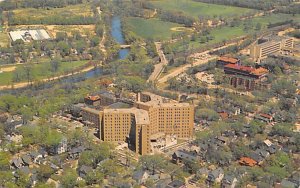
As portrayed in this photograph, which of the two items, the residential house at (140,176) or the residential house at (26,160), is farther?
the residential house at (26,160)

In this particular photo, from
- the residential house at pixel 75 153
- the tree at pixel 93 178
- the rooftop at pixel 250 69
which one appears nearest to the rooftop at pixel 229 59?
the rooftop at pixel 250 69

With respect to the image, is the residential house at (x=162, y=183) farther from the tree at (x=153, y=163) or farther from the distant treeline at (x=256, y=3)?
the distant treeline at (x=256, y=3)

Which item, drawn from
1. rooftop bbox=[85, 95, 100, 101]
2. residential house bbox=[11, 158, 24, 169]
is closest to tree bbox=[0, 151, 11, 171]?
residential house bbox=[11, 158, 24, 169]

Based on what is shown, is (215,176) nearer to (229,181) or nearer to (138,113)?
(229,181)

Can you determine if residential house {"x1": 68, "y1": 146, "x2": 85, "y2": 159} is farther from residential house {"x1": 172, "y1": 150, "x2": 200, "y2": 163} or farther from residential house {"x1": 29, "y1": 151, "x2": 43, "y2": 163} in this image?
residential house {"x1": 172, "y1": 150, "x2": 200, "y2": 163}

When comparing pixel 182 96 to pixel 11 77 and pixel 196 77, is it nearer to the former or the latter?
pixel 196 77

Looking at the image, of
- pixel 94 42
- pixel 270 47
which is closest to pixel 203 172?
pixel 270 47
